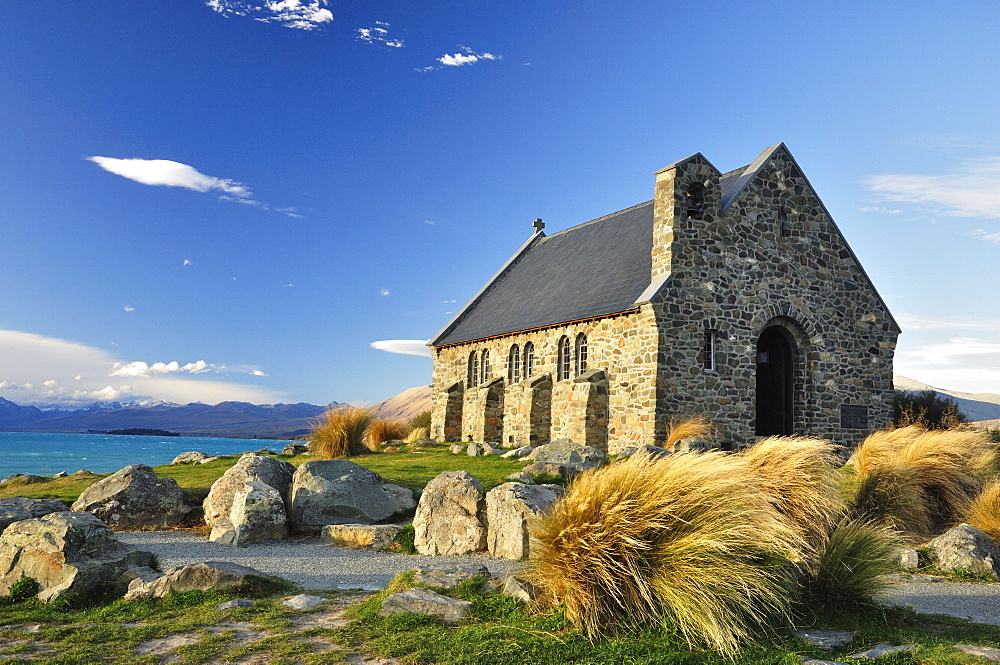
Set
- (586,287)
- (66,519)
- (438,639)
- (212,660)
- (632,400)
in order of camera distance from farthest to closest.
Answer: (586,287) → (632,400) → (66,519) → (438,639) → (212,660)

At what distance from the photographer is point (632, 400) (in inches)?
797

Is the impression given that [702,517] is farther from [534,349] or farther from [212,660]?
[534,349]

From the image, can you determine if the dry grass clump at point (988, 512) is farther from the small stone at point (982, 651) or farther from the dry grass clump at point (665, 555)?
the dry grass clump at point (665, 555)

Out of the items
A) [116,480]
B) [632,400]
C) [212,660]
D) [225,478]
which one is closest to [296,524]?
[225,478]

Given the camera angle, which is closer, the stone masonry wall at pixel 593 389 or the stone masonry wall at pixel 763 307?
the stone masonry wall at pixel 593 389

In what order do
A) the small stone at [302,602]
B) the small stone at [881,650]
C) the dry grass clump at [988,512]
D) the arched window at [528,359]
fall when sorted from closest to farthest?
1. the small stone at [881,650]
2. the small stone at [302,602]
3. the dry grass clump at [988,512]
4. the arched window at [528,359]

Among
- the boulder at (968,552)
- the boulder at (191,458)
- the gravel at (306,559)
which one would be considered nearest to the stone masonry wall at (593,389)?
the boulder at (968,552)

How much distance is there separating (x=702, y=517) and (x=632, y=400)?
44.7ft

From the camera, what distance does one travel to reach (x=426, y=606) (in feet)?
22.7

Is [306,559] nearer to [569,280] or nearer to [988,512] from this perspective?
[988,512]

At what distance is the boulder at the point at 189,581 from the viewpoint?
7.54 metres

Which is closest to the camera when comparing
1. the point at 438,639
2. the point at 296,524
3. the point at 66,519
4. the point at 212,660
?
the point at 212,660

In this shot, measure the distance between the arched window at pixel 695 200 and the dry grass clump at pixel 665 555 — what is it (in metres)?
14.5

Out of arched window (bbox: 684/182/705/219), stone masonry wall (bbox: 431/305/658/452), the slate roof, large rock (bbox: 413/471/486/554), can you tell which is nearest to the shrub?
large rock (bbox: 413/471/486/554)
